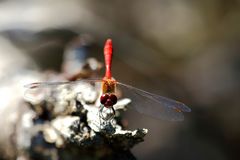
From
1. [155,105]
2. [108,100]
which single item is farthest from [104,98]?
[155,105]

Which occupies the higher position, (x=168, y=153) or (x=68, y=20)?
(x=68, y=20)

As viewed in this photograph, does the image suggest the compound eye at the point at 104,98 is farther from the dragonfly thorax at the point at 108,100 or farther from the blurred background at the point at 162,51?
the blurred background at the point at 162,51

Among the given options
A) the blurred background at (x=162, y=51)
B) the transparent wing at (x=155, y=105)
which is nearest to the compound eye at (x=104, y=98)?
the transparent wing at (x=155, y=105)

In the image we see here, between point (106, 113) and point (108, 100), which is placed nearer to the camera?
point (106, 113)

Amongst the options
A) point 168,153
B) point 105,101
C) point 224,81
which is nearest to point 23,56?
point 105,101

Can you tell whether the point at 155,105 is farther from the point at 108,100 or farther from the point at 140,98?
the point at 108,100

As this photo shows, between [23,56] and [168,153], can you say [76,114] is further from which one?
[168,153]

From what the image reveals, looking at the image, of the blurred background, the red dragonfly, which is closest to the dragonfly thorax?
the red dragonfly
